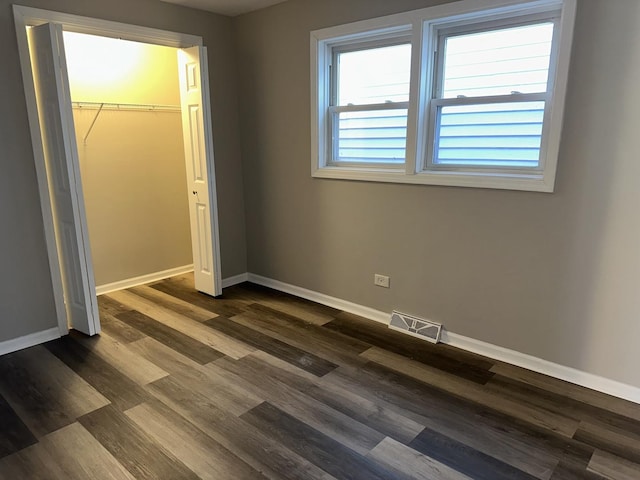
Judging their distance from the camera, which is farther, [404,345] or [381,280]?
[381,280]

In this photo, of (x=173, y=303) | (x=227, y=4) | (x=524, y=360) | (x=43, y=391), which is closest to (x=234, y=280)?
(x=173, y=303)

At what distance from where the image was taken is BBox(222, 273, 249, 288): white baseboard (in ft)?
14.1

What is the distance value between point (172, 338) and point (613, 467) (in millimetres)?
2717

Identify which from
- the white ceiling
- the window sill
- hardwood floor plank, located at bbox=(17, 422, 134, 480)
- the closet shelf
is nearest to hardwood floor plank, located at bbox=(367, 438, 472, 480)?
hardwood floor plank, located at bbox=(17, 422, 134, 480)

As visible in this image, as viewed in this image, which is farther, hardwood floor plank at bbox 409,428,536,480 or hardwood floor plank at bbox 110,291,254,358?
hardwood floor plank at bbox 110,291,254,358

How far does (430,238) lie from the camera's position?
9.99 ft

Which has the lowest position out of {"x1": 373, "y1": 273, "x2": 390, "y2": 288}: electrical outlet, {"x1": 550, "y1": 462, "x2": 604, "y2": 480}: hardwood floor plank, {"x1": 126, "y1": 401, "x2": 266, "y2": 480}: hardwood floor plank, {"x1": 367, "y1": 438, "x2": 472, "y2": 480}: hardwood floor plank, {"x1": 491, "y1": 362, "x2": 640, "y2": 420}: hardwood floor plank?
{"x1": 550, "y1": 462, "x2": 604, "y2": 480}: hardwood floor plank

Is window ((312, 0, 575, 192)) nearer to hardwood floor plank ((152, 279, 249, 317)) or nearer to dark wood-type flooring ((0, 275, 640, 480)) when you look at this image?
dark wood-type flooring ((0, 275, 640, 480))

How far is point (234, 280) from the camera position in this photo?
4371 mm

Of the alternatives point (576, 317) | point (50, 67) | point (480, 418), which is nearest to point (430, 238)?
point (576, 317)

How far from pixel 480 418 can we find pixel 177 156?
12.0ft

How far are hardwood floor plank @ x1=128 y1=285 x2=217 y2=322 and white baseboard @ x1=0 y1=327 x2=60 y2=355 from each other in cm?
88

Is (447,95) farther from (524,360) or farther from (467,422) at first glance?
(467,422)

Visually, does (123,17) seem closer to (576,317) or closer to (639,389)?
(576,317)
